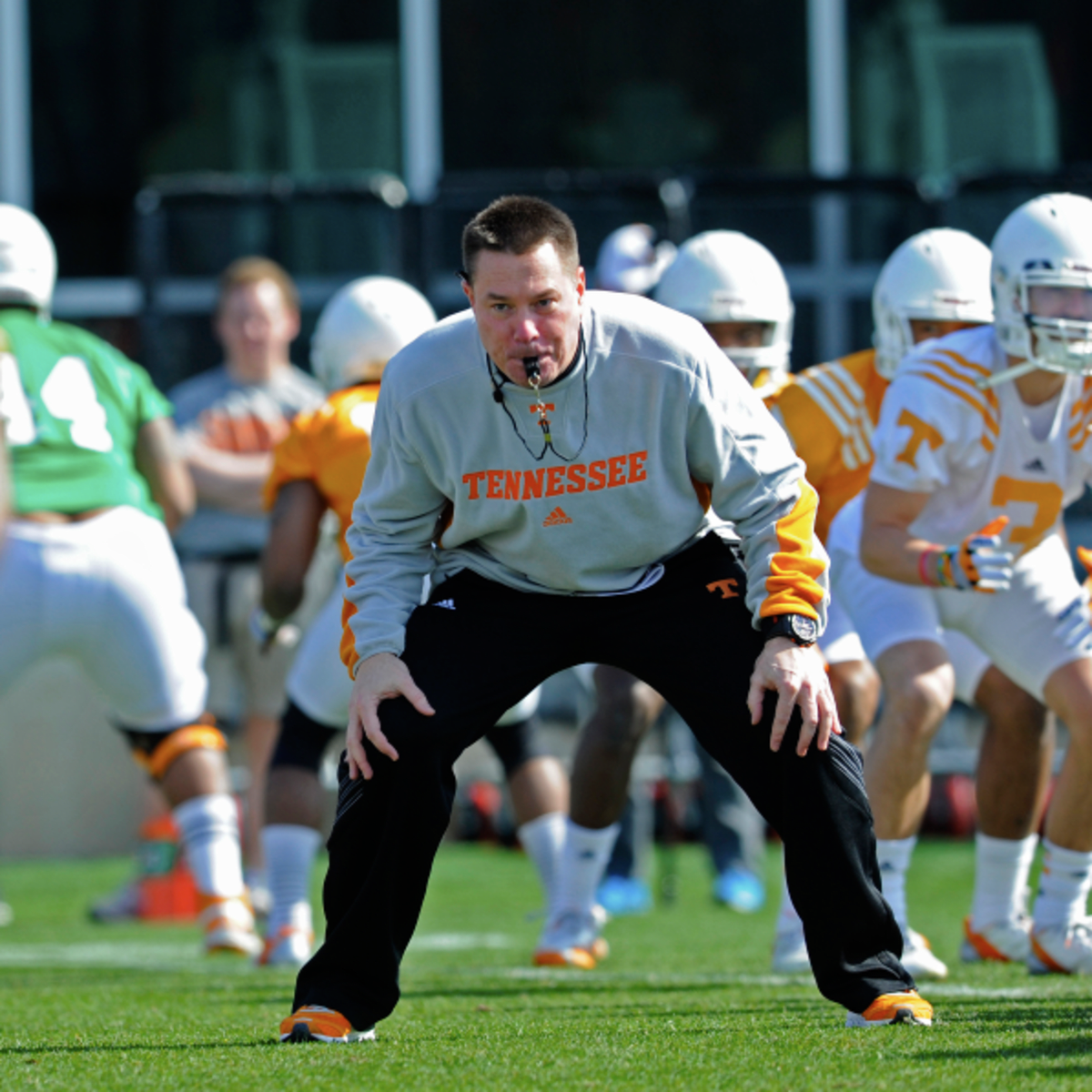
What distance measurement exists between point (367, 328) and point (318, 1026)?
126 inches

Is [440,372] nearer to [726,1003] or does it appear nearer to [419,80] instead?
[726,1003]

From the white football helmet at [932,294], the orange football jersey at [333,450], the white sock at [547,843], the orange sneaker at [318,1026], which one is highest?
the white football helmet at [932,294]

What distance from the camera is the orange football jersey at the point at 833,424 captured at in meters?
6.08

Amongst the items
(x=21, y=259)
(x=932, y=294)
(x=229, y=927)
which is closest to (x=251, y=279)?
(x=21, y=259)

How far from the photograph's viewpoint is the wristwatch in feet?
13.2

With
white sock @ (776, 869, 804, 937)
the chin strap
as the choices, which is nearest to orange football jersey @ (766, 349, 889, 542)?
the chin strap

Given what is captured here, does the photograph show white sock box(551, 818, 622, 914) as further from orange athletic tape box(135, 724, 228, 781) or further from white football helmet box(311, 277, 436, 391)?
white football helmet box(311, 277, 436, 391)

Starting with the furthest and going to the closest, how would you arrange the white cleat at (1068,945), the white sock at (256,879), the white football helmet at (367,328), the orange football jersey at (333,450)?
the white sock at (256,879) < the white football helmet at (367,328) < the orange football jersey at (333,450) < the white cleat at (1068,945)

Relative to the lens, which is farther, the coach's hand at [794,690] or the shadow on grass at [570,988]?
the shadow on grass at [570,988]

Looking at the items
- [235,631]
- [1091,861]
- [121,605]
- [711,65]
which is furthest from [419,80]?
[1091,861]

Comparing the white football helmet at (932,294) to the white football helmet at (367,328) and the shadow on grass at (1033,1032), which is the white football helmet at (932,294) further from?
the shadow on grass at (1033,1032)

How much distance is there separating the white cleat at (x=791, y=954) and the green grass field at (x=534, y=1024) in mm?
62

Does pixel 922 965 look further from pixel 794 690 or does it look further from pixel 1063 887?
pixel 794 690

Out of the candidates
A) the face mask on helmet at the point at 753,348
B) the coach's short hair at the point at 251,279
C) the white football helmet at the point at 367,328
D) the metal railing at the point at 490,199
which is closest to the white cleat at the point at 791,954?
the face mask on helmet at the point at 753,348
